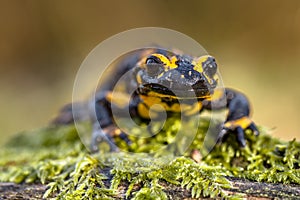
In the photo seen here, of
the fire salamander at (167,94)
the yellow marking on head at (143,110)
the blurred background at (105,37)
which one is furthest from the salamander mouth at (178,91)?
the blurred background at (105,37)

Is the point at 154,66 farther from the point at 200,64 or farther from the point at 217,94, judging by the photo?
the point at 217,94

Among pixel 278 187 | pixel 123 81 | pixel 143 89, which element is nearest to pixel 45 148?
pixel 123 81

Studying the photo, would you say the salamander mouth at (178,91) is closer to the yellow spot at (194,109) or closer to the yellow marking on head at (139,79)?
the yellow marking on head at (139,79)

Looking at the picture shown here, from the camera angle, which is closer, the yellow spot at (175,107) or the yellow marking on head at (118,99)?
the yellow spot at (175,107)

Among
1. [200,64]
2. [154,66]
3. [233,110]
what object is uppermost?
[154,66]

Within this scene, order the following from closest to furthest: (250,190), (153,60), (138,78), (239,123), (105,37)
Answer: (250,190), (153,60), (239,123), (138,78), (105,37)

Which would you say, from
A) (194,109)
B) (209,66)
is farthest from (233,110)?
(209,66)

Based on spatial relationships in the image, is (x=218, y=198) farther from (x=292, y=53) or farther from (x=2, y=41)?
(x=2, y=41)

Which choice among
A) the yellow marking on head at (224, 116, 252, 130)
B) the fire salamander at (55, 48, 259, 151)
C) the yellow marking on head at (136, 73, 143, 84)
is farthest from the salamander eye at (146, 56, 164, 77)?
the yellow marking on head at (224, 116, 252, 130)
